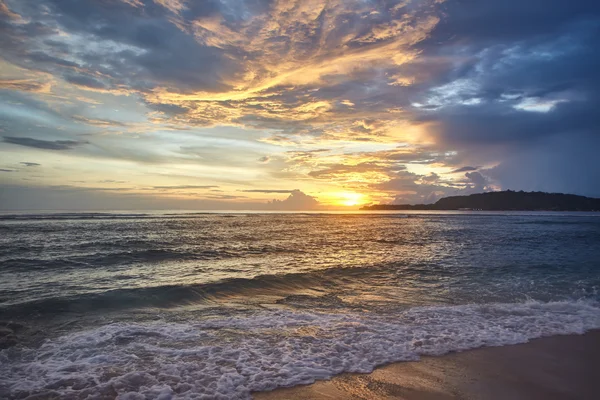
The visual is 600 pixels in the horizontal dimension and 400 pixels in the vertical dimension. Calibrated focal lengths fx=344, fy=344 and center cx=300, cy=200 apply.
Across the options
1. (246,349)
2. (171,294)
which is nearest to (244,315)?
(246,349)

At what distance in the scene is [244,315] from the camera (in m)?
9.84

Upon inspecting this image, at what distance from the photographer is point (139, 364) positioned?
6.56 meters

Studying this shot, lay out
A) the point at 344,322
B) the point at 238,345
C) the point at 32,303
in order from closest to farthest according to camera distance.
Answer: the point at 238,345 → the point at 344,322 → the point at 32,303

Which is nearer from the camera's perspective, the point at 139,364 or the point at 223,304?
the point at 139,364

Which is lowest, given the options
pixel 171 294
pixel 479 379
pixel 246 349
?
pixel 171 294

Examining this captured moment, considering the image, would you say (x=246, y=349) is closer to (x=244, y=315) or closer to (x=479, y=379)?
(x=244, y=315)

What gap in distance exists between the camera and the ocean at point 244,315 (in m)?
6.22

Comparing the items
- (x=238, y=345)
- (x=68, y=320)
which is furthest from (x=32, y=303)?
(x=238, y=345)

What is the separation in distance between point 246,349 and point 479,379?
4478 mm

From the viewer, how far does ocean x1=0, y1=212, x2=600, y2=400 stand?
6.22 m

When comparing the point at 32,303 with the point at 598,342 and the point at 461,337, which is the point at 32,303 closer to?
the point at 461,337

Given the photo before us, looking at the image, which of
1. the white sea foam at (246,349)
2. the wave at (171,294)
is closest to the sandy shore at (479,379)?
the white sea foam at (246,349)

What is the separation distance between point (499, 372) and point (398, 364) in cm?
181

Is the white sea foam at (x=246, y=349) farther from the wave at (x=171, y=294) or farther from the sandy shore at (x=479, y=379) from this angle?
the wave at (x=171, y=294)
